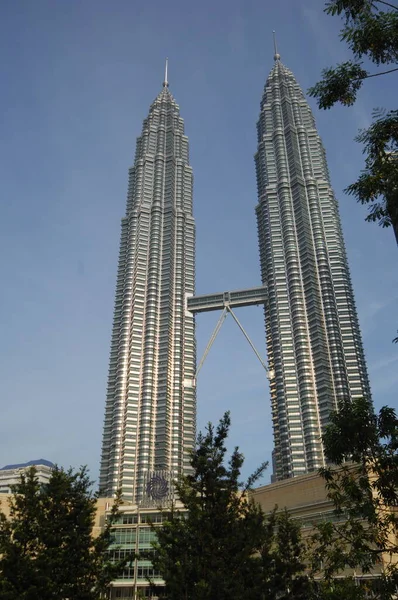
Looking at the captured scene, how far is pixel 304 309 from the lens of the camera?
168 meters

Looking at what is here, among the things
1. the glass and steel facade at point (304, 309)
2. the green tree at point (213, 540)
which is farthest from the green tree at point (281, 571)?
the glass and steel facade at point (304, 309)

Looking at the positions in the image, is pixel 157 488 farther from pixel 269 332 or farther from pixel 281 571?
pixel 269 332

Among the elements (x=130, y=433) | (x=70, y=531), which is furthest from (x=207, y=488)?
(x=130, y=433)

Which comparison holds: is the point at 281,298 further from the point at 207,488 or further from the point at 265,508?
the point at 207,488

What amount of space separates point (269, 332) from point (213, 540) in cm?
15152

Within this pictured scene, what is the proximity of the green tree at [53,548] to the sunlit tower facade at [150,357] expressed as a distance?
12208 cm

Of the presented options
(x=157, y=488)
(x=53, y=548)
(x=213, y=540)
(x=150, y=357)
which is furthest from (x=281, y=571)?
(x=150, y=357)

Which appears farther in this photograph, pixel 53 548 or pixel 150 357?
pixel 150 357

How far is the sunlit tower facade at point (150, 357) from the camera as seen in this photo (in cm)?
15562

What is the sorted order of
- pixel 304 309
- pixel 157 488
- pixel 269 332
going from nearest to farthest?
1. pixel 157 488
2. pixel 304 309
3. pixel 269 332

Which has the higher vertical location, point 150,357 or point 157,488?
point 150,357

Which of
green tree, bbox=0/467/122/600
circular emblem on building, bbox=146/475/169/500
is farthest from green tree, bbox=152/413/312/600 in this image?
circular emblem on building, bbox=146/475/169/500

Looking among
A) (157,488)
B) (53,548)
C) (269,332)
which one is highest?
(269,332)

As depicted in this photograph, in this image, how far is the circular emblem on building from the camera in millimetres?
88625
